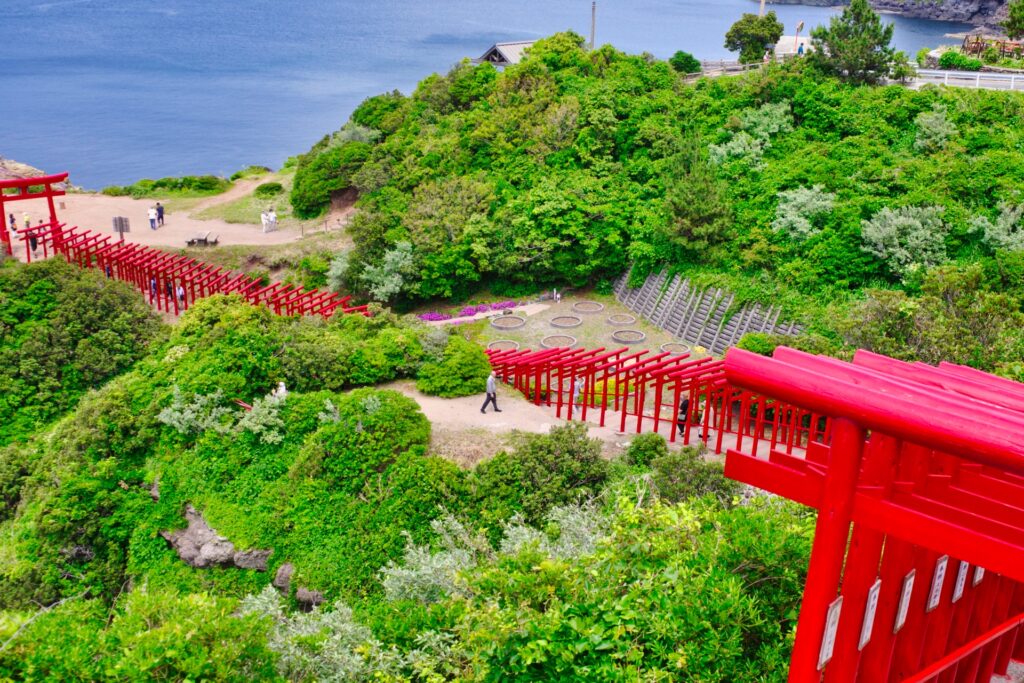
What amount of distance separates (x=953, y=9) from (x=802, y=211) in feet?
318

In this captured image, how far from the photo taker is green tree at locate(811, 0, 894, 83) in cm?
3697

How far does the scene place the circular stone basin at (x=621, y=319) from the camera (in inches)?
1232

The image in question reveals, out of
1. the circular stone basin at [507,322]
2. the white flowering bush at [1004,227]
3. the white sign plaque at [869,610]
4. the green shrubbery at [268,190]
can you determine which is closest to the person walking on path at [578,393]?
→ the circular stone basin at [507,322]

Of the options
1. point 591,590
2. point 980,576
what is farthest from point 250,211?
point 980,576

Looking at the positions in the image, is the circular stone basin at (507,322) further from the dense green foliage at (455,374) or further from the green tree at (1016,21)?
the green tree at (1016,21)

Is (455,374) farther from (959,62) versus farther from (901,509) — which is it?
(959,62)

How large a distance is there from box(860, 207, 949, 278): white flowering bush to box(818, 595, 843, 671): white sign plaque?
21514 millimetres

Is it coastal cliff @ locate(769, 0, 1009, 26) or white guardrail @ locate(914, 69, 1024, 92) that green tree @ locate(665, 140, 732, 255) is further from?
coastal cliff @ locate(769, 0, 1009, 26)

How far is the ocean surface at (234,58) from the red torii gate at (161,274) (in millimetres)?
31125

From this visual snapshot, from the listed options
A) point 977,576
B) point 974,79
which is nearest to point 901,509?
point 977,576

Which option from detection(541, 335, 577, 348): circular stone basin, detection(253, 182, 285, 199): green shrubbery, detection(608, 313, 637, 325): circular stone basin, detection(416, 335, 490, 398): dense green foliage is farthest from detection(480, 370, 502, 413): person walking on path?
detection(253, 182, 285, 199): green shrubbery

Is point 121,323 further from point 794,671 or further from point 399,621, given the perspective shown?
point 794,671

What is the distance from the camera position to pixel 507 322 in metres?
31.8

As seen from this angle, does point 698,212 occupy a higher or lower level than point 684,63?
lower
